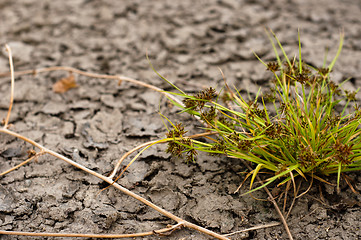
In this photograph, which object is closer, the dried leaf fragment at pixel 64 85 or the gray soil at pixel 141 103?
the gray soil at pixel 141 103

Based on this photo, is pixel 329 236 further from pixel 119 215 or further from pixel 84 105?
pixel 84 105

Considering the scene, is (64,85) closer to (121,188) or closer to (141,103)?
(141,103)

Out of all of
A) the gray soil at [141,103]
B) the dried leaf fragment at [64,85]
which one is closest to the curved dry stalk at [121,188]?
the gray soil at [141,103]

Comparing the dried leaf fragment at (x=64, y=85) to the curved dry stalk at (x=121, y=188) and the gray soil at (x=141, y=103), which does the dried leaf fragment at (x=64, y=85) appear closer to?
the gray soil at (x=141, y=103)

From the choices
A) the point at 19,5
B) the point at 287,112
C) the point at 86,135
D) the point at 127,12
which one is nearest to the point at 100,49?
the point at 127,12

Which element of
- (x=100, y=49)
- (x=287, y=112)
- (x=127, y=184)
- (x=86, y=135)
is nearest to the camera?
(x=287, y=112)

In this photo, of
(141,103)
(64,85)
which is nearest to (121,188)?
(141,103)
